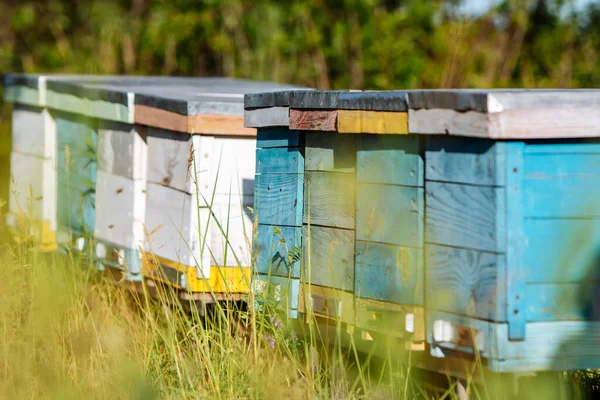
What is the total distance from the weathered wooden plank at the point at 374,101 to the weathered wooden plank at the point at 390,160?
99 mm

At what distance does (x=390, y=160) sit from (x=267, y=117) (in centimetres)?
72

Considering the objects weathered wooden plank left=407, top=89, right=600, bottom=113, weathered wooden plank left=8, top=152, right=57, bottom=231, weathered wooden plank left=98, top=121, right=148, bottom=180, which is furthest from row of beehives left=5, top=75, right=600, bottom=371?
weathered wooden plank left=8, top=152, right=57, bottom=231

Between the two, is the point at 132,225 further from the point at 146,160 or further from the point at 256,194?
the point at 256,194

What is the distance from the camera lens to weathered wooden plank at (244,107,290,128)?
323 centimetres

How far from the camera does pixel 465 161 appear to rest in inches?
101

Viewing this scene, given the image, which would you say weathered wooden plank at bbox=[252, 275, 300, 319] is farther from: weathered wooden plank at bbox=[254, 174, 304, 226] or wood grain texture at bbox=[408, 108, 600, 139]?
wood grain texture at bbox=[408, 108, 600, 139]

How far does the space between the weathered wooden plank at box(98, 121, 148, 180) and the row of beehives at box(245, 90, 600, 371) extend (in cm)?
151

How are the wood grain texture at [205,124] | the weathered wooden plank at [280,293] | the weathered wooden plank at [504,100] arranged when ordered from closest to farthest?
the weathered wooden plank at [504,100] < the weathered wooden plank at [280,293] < the wood grain texture at [205,124]

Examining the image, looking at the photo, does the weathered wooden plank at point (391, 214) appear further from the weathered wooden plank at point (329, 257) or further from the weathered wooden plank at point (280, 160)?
the weathered wooden plank at point (280, 160)

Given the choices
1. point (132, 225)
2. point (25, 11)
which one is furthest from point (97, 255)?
point (25, 11)

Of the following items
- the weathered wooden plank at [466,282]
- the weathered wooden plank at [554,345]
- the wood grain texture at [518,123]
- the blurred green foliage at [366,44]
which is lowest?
the weathered wooden plank at [554,345]

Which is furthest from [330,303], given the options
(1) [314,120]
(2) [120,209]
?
(2) [120,209]

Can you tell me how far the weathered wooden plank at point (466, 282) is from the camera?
2488 millimetres

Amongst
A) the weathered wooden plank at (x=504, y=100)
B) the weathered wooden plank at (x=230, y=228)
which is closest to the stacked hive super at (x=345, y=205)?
the weathered wooden plank at (x=504, y=100)
